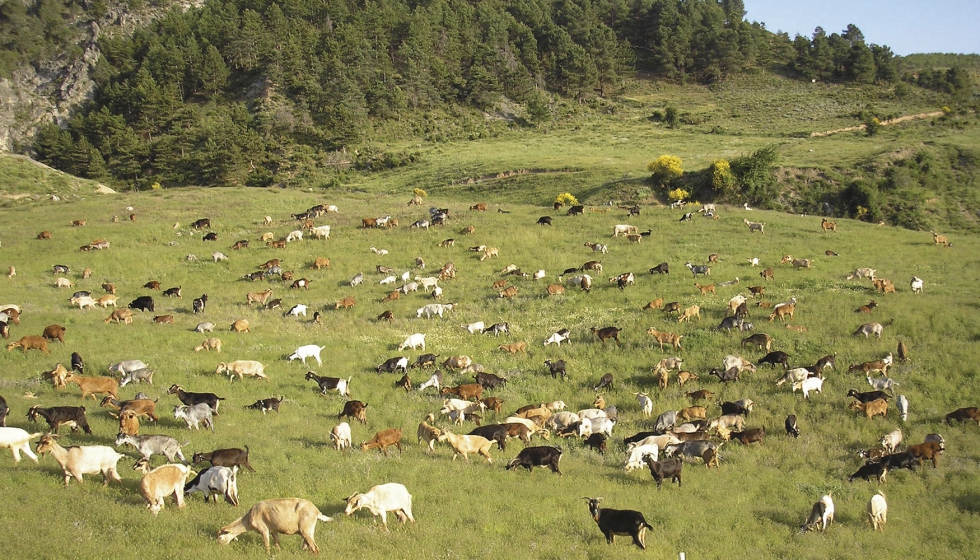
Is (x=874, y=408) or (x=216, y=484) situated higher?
(x=216, y=484)

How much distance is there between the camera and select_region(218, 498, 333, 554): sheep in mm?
10633

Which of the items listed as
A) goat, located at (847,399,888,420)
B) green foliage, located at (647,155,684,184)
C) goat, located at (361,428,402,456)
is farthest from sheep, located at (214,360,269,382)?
green foliage, located at (647,155,684,184)

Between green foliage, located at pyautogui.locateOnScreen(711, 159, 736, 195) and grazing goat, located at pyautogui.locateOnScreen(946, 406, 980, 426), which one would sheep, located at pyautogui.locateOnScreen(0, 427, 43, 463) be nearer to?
grazing goat, located at pyautogui.locateOnScreen(946, 406, 980, 426)

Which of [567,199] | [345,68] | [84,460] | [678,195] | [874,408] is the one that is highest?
[345,68]

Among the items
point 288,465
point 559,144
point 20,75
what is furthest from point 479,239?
point 20,75

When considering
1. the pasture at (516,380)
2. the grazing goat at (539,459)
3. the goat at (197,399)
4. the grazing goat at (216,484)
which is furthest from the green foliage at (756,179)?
the grazing goat at (216,484)

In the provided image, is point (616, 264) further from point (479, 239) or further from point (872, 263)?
point (872, 263)

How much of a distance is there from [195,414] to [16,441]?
4.02 m

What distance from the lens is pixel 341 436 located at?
16.3 metres

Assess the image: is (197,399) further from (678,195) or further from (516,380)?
(678,195)

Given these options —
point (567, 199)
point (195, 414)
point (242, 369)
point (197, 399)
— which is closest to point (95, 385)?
point (197, 399)

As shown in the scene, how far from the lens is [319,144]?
97.4 metres

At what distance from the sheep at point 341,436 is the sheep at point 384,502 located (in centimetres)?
396

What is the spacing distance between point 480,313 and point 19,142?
115m
